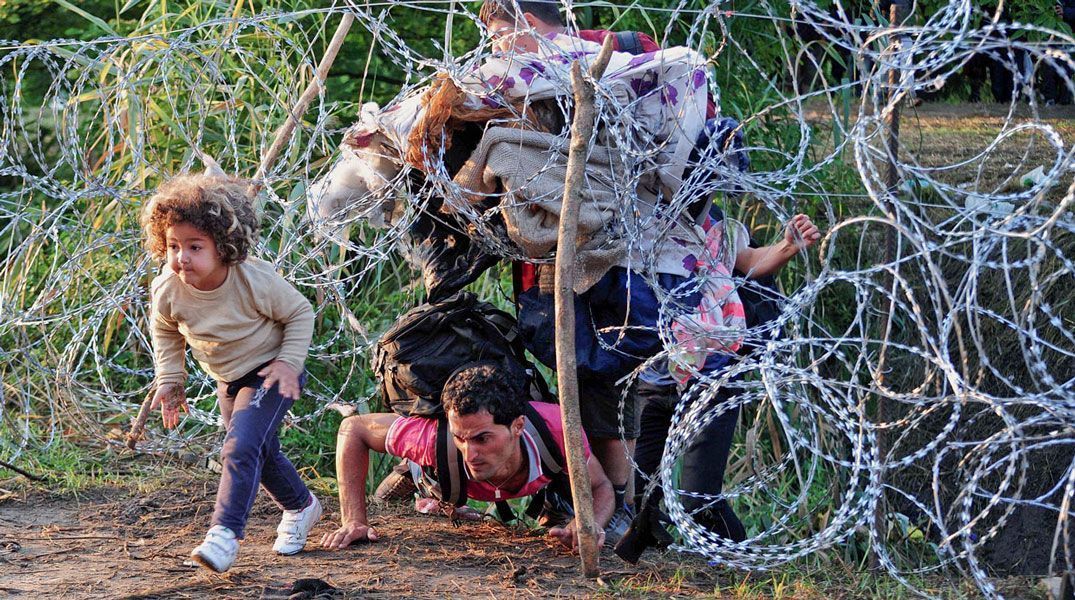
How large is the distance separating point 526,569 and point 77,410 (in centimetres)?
249

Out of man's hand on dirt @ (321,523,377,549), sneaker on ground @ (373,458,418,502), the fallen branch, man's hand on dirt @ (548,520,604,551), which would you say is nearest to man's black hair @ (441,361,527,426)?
man's hand on dirt @ (548,520,604,551)

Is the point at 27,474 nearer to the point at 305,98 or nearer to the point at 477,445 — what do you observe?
the point at 305,98

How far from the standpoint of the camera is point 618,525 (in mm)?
3996

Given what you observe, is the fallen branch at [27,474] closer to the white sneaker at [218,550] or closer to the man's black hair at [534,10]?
the white sneaker at [218,550]

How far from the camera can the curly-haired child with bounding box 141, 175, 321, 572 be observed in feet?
11.2

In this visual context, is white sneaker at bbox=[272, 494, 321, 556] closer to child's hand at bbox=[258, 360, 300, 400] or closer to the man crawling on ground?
the man crawling on ground

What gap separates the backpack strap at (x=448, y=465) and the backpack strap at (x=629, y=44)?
4.14 ft

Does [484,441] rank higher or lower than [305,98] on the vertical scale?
lower

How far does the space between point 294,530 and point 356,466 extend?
280 millimetres

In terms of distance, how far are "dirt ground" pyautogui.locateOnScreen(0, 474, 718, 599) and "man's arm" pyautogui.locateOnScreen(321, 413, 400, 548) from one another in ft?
0.20

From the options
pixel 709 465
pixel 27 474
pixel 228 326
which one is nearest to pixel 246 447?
pixel 228 326

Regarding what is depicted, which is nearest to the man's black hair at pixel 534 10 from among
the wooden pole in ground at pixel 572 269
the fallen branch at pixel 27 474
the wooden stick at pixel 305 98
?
the wooden pole in ground at pixel 572 269

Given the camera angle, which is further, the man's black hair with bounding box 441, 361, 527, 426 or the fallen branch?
the fallen branch

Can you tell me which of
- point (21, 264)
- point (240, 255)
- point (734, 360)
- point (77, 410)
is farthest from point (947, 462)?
point (21, 264)
